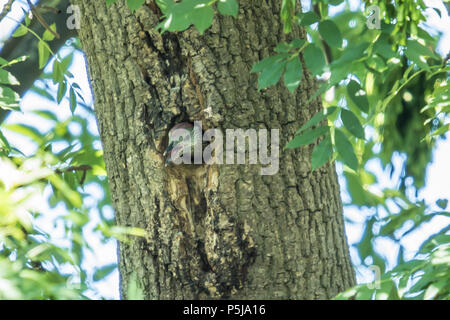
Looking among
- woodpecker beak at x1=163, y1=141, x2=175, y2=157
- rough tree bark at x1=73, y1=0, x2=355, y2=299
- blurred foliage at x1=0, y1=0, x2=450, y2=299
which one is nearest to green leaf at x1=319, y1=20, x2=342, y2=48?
blurred foliage at x1=0, y1=0, x2=450, y2=299

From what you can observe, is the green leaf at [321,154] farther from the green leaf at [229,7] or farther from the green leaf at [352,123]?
the green leaf at [229,7]

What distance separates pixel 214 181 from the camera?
1746mm

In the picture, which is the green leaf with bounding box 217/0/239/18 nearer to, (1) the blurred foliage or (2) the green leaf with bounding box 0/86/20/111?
(1) the blurred foliage

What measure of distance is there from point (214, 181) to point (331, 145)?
43 centimetres

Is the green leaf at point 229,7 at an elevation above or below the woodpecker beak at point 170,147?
above

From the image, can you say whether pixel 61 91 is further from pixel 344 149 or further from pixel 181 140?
pixel 344 149

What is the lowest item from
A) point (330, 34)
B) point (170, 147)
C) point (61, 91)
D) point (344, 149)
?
point (344, 149)

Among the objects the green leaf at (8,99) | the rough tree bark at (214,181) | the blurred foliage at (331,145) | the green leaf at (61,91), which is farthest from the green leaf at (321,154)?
the green leaf at (61,91)

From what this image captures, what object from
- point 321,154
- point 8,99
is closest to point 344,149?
point 321,154

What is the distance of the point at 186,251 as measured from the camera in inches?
68.9

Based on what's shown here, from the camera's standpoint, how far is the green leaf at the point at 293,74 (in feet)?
4.55

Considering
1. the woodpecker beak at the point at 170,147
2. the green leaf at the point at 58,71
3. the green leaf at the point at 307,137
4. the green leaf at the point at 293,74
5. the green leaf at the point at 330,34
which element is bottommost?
the green leaf at the point at 307,137

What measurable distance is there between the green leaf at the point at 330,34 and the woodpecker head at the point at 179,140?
0.53 meters
